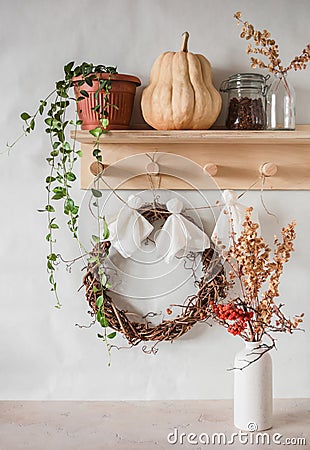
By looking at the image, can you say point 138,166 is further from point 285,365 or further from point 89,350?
point 285,365

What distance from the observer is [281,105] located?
65.7 inches

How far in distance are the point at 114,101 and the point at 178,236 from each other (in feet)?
1.32

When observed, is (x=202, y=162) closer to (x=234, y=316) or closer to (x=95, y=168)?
(x=95, y=168)

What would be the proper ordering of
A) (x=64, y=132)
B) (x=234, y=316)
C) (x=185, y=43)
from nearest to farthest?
(x=234, y=316) → (x=185, y=43) → (x=64, y=132)

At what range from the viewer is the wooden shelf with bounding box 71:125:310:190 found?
178 cm

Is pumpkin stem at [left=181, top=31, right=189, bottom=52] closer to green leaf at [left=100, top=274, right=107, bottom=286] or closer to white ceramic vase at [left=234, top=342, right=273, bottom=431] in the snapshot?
green leaf at [left=100, top=274, right=107, bottom=286]

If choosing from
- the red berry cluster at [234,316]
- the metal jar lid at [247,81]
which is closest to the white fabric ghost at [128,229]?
the red berry cluster at [234,316]

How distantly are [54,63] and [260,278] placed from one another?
0.84 meters

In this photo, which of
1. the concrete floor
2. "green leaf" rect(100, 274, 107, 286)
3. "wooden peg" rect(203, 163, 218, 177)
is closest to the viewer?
the concrete floor

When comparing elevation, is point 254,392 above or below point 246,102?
below

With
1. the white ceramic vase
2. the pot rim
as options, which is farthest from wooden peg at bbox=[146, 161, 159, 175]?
the white ceramic vase

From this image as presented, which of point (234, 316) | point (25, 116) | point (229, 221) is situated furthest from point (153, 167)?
point (234, 316)

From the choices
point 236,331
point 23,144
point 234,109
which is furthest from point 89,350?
point 234,109

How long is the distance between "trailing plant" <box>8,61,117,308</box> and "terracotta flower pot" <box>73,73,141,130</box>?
1 centimetres
